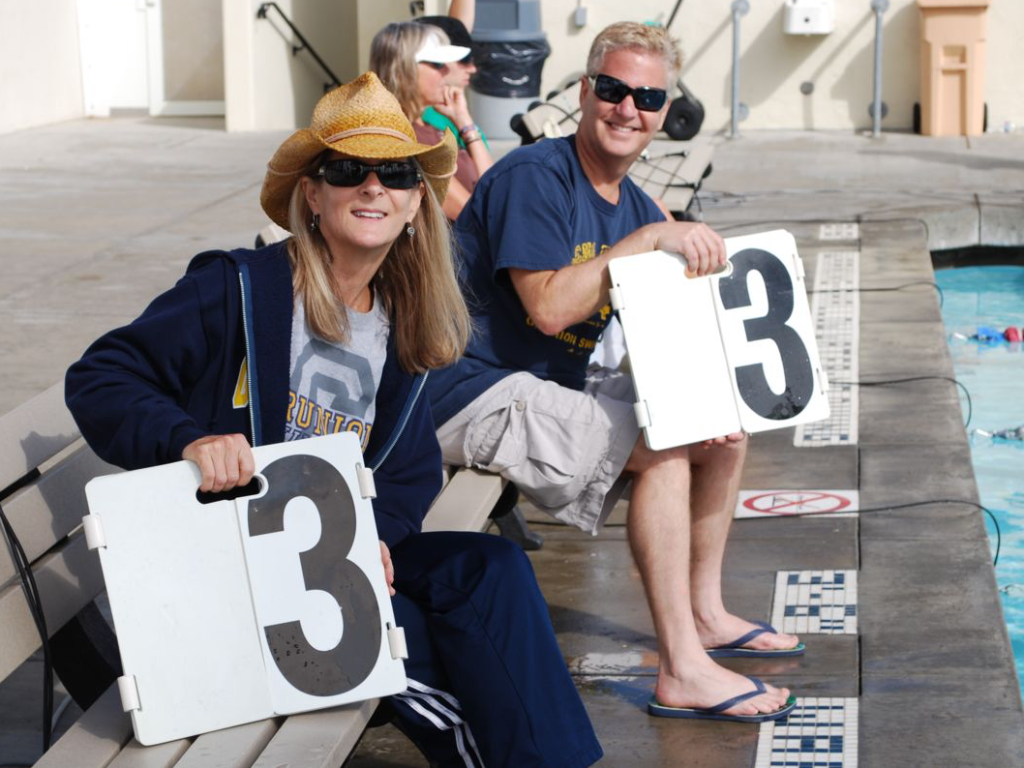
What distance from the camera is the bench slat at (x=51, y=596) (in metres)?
2.59

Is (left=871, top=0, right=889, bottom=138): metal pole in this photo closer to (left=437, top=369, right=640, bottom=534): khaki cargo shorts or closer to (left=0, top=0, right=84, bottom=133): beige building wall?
(left=0, top=0, right=84, bottom=133): beige building wall

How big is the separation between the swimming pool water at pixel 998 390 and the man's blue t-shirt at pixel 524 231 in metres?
1.59

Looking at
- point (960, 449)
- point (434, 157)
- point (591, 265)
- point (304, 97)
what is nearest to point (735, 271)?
point (591, 265)

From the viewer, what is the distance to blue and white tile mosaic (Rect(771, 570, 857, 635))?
Result: 3.99m

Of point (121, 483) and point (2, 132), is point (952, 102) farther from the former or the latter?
point (121, 483)

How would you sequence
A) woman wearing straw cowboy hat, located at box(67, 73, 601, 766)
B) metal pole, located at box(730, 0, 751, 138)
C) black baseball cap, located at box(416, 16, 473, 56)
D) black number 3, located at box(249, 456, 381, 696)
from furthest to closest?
metal pole, located at box(730, 0, 751, 138)
black baseball cap, located at box(416, 16, 473, 56)
woman wearing straw cowboy hat, located at box(67, 73, 601, 766)
black number 3, located at box(249, 456, 381, 696)

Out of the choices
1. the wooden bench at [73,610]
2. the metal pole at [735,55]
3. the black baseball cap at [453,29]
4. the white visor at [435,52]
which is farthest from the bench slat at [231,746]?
the metal pole at [735,55]

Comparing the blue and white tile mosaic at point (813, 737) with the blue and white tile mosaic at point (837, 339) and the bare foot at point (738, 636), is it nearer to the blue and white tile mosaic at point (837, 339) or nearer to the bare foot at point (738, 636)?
the bare foot at point (738, 636)

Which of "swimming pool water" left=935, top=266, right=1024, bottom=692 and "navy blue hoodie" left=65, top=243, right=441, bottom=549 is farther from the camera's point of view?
"swimming pool water" left=935, top=266, right=1024, bottom=692

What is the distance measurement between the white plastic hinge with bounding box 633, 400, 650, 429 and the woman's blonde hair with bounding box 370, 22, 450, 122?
7.92ft

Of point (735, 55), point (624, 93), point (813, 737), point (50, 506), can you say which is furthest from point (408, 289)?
point (735, 55)

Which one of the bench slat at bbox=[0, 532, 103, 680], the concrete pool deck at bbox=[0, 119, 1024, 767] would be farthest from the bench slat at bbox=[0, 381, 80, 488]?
the concrete pool deck at bbox=[0, 119, 1024, 767]

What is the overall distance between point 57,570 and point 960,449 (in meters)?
3.52

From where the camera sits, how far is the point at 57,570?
280 cm
